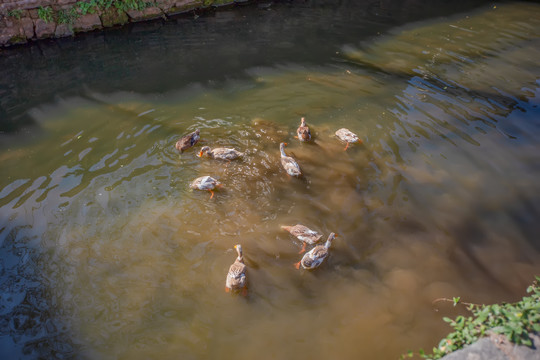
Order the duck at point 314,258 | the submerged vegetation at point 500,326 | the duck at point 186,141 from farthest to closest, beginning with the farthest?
the duck at point 186,141
the duck at point 314,258
the submerged vegetation at point 500,326

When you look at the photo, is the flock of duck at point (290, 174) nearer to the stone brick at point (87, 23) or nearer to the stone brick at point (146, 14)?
the stone brick at point (87, 23)

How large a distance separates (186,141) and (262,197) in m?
1.97

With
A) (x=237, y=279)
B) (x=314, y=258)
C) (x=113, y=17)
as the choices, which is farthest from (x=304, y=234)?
(x=113, y=17)

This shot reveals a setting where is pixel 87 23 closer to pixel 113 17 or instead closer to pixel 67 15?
pixel 67 15

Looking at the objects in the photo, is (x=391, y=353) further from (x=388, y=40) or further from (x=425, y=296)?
(x=388, y=40)

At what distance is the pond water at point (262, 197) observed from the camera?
446 cm

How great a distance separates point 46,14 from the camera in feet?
38.1

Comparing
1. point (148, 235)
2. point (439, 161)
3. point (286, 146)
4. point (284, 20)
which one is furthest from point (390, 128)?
point (284, 20)

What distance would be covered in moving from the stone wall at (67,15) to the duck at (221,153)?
876 centimetres

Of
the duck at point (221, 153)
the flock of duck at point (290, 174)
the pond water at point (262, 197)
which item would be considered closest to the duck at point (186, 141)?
the flock of duck at point (290, 174)

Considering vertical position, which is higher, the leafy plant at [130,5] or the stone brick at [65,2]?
the stone brick at [65,2]

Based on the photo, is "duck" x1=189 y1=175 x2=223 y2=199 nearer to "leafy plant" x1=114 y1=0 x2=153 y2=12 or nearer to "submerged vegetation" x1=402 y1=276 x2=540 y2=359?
"submerged vegetation" x1=402 y1=276 x2=540 y2=359

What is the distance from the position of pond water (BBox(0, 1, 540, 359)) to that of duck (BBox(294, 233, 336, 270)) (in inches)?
4.0

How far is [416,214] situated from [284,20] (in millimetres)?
9968
